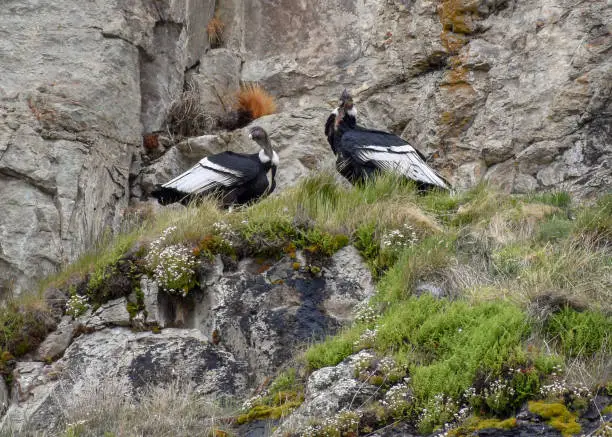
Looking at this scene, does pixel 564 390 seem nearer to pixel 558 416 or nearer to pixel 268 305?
pixel 558 416

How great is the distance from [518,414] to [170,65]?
8511mm

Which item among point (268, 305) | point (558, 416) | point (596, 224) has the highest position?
→ point (596, 224)

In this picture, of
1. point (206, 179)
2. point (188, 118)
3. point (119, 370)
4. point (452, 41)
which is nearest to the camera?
point (119, 370)

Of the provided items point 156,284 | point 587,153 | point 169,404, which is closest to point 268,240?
point 156,284

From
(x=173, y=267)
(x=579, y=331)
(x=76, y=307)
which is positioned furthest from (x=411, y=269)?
(x=76, y=307)

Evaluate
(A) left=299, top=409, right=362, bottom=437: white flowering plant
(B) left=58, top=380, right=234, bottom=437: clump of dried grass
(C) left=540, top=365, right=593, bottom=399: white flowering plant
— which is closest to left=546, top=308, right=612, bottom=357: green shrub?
(C) left=540, top=365, right=593, bottom=399: white flowering plant

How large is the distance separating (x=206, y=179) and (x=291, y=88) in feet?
12.3

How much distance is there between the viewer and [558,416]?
6.32 m

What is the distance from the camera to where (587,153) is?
12164 mm

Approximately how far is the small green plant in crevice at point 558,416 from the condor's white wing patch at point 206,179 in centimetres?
541

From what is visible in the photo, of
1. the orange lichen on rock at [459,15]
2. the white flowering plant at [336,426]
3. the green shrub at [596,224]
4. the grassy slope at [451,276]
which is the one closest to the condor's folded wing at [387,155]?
the grassy slope at [451,276]

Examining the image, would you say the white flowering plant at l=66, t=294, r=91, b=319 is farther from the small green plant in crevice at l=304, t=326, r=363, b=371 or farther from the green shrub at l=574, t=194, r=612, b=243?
the green shrub at l=574, t=194, r=612, b=243

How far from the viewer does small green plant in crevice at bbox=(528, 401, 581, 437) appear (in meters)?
6.20

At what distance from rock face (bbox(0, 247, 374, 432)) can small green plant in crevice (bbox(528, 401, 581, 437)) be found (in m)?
2.47
